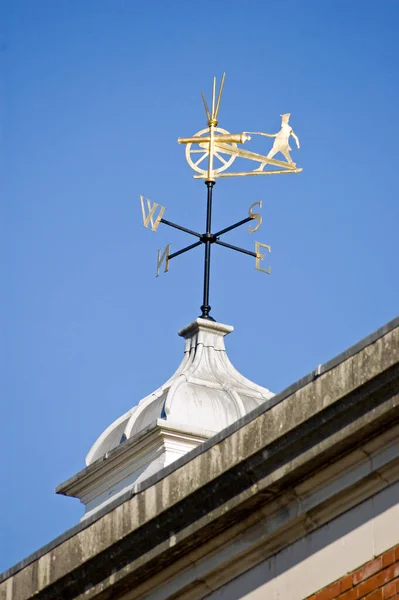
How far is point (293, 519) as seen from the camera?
841 centimetres

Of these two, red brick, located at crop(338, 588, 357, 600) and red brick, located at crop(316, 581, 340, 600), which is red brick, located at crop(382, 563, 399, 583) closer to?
red brick, located at crop(338, 588, 357, 600)

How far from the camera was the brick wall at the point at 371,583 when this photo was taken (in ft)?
25.4

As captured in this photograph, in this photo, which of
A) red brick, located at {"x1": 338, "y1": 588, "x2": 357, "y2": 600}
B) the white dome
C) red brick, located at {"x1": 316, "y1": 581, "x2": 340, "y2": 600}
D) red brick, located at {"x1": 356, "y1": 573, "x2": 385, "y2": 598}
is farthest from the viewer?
the white dome

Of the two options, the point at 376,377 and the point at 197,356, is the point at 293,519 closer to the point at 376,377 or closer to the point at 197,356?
the point at 376,377

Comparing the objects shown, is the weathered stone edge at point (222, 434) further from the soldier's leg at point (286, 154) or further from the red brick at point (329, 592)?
the soldier's leg at point (286, 154)

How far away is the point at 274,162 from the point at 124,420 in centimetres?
295

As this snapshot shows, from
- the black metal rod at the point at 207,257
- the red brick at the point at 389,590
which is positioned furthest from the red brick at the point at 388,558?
the black metal rod at the point at 207,257

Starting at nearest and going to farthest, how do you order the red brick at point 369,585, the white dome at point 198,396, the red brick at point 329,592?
the red brick at point 369,585
the red brick at point 329,592
the white dome at point 198,396

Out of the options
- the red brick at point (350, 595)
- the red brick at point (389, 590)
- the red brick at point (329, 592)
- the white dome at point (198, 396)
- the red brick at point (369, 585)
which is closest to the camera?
the red brick at point (389, 590)

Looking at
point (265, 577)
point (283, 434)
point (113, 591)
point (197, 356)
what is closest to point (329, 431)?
point (283, 434)

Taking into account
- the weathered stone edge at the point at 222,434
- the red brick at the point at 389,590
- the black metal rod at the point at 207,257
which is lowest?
the red brick at the point at 389,590

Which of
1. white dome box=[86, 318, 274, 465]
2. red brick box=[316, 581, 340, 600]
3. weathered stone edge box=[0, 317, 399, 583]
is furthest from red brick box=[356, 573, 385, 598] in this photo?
white dome box=[86, 318, 274, 465]

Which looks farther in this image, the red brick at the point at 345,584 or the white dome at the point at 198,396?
the white dome at the point at 198,396

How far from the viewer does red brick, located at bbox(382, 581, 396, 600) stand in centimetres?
770
